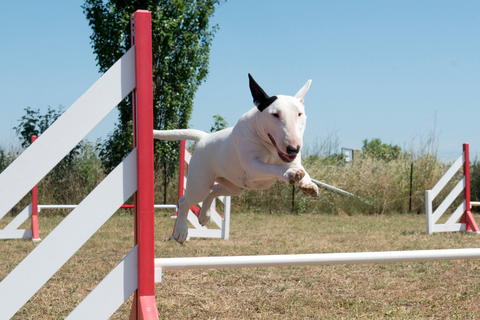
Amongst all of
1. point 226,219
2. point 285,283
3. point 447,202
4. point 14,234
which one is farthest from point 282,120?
point 447,202

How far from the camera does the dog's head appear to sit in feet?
5.50

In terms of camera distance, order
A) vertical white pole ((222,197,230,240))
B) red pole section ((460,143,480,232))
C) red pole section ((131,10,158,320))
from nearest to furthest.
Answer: red pole section ((131,10,158,320)) → vertical white pole ((222,197,230,240)) → red pole section ((460,143,480,232))

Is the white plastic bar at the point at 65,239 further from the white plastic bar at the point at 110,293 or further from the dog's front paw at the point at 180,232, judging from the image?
the dog's front paw at the point at 180,232

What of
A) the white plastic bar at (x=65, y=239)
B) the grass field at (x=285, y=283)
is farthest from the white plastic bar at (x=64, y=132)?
the grass field at (x=285, y=283)

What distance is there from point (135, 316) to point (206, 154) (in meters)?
0.88

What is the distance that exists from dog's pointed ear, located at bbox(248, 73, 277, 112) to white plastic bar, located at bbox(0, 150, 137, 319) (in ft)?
1.86

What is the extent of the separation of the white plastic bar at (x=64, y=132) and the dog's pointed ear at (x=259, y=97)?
0.50 m

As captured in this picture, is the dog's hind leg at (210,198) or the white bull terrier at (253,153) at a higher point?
the white bull terrier at (253,153)

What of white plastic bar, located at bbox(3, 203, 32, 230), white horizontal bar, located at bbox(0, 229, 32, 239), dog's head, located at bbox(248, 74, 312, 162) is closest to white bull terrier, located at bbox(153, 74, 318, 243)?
dog's head, located at bbox(248, 74, 312, 162)

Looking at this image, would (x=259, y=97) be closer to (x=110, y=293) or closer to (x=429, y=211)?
(x=110, y=293)

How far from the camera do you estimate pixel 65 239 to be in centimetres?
158

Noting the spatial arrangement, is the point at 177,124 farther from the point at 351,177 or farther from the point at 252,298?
the point at 252,298

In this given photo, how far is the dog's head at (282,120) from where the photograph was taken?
1.68m

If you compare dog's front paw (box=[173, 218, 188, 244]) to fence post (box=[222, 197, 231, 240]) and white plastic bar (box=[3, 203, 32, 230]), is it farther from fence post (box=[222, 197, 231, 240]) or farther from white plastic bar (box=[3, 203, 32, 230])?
white plastic bar (box=[3, 203, 32, 230])
